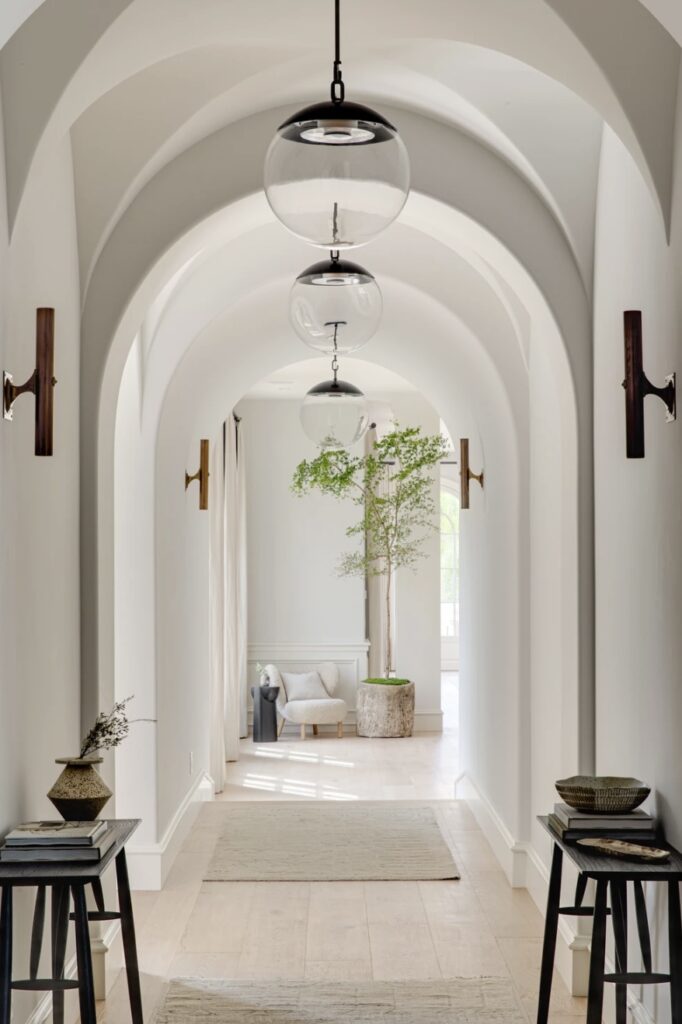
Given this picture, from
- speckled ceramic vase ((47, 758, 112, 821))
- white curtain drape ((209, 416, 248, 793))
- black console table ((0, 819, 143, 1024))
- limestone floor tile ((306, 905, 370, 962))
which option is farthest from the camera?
white curtain drape ((209, 416, 248, 793))

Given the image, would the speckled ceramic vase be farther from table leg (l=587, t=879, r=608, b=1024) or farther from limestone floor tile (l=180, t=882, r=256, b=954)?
limestone floor tile (l=180, t=882, r=256, b=954)

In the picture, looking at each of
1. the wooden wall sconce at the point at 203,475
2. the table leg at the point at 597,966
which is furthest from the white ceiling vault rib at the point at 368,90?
the wooden wall sconce at the point at 203,475

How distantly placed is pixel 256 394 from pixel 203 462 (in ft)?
14.4

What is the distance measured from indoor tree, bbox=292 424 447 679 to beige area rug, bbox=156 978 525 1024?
6820 millimetres

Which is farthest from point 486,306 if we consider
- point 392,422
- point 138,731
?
point 392,422

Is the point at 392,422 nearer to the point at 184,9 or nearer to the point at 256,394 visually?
the point at 256,394

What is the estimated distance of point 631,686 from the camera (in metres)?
3.60

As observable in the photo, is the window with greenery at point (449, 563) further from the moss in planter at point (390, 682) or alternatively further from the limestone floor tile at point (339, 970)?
the limestone floor tile at point (339, 970)

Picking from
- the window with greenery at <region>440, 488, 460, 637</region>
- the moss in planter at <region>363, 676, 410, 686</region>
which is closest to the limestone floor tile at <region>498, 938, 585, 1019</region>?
the moss in planter at <region>363, 676, 410, 686</region>

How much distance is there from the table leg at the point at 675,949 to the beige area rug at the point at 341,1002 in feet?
4.26

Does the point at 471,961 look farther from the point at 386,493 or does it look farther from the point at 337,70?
the point at 386,493

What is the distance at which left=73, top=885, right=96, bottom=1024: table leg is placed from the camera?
2972 millimetres

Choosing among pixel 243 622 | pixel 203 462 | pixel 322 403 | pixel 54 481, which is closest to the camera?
pixel 54 481

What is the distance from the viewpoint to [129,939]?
3748 millimetres
